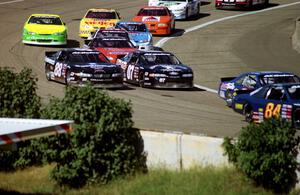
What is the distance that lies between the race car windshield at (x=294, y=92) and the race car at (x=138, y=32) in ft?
48.4

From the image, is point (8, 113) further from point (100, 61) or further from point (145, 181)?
point (100, 61)

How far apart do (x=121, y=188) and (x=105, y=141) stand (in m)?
0.83

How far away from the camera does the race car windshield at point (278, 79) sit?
2309 centimetres

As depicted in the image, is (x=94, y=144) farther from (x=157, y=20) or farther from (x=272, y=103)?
(x=157, y=20)

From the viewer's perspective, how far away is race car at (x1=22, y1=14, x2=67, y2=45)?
3475 centimetres


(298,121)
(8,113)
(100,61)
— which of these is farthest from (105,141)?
(100,61)

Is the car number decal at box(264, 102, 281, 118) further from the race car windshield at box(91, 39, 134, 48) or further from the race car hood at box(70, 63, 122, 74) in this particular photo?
the race car windshield at box(91, 39, 134, 48)

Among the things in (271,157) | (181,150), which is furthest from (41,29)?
(271,157)

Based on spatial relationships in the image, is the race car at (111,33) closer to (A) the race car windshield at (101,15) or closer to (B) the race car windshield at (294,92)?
(A) the race car windshield at (101,15)

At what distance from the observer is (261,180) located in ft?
40.8

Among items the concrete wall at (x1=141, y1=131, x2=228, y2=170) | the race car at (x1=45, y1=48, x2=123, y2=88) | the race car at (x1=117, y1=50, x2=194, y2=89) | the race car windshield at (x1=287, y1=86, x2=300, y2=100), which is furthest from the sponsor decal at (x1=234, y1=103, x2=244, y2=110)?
the concrete wall at (x1=141, y1=131, x2=228, y2=170)

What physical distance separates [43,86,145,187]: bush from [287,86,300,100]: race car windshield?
23.4 feet

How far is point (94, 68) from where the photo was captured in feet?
85.2

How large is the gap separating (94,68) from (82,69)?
36 cm
